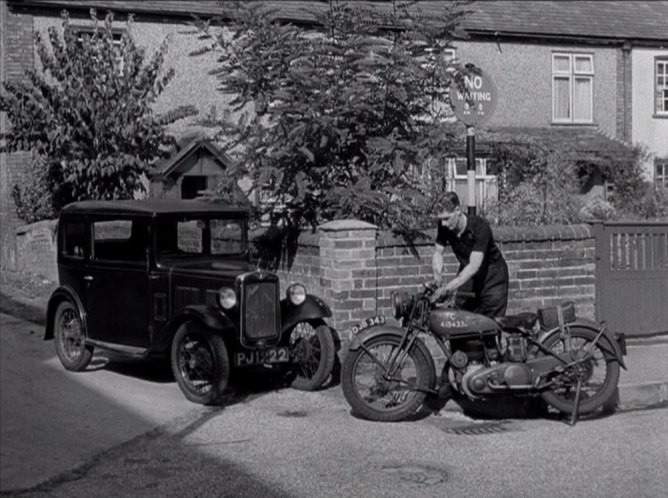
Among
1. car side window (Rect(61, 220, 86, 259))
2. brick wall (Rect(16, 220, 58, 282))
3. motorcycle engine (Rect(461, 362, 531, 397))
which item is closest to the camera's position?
motorcycle engine (Rect(461, 362, 531, 397))

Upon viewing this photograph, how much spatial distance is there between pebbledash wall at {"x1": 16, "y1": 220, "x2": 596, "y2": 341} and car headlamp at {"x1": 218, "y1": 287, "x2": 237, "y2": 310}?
1553mm

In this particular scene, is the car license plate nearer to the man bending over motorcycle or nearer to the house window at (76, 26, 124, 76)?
the man bending over motorcycle

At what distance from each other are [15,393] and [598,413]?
5179 mm

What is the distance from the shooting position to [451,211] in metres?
8.50

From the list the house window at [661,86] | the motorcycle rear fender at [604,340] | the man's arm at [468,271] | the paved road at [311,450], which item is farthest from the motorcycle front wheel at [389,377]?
the house window at [661,86]

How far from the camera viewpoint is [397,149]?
35.1ft

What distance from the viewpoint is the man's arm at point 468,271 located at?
8141 mm

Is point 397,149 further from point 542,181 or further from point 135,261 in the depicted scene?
point 542,181

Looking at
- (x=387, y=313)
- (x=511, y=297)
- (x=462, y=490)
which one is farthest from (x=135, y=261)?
(x=462, y=490)

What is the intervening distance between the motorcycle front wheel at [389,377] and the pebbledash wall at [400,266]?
217 cm

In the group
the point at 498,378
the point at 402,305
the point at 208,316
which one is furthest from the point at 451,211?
the point at 208,316

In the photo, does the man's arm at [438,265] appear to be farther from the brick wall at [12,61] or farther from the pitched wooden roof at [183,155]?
the brick wall at [12,61]

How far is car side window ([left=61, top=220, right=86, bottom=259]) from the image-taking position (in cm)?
1060

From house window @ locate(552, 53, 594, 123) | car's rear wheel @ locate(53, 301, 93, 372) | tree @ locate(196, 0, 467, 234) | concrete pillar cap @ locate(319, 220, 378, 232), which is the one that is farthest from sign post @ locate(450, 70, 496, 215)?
house window @ locate(552, 53, 594, 123)
